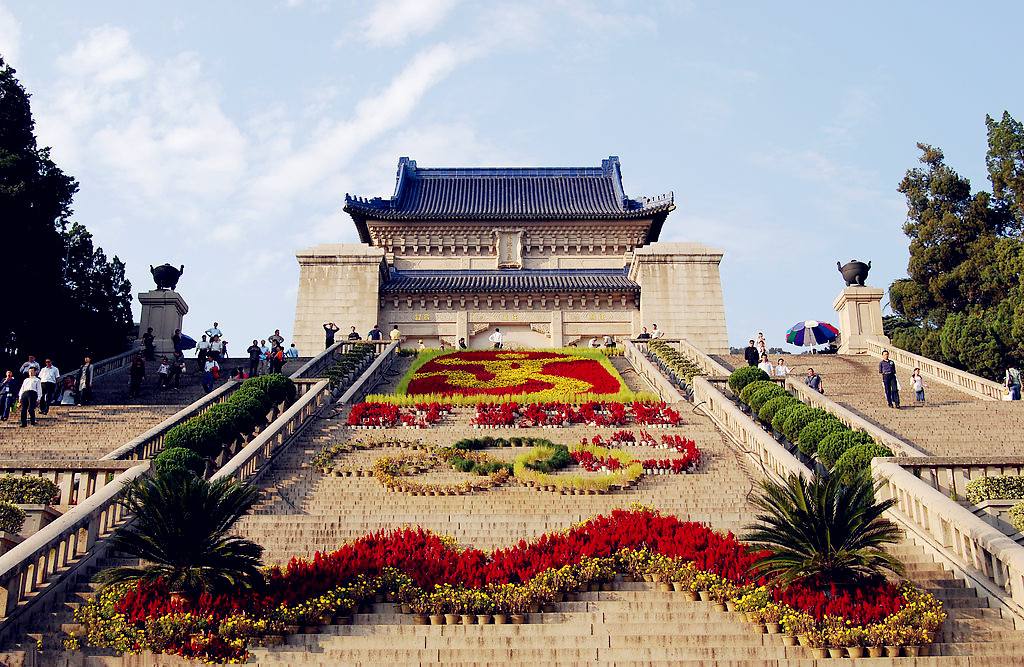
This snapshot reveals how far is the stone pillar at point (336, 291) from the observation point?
40688 millimetres

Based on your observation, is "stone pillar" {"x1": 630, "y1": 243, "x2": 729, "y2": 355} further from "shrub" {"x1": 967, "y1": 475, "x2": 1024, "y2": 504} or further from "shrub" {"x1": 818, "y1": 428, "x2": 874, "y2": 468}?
"shrub" {"x1": 967, "y1": 475, "x2": 1024, "y2": 504}

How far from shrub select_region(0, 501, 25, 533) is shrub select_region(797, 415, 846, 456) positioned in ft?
39.8

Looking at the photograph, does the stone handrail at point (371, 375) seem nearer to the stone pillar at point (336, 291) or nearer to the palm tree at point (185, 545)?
the stone pillar at point (336, 291)

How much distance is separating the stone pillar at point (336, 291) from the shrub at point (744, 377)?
22.1 m

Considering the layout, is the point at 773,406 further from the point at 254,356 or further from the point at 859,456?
the point at 254,356

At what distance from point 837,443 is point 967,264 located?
89.7 feet

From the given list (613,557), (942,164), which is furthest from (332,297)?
(613,557)

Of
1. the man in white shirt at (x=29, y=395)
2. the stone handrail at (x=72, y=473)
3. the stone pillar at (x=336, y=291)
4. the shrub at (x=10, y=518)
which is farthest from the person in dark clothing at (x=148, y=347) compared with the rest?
the shrub at (x=10, y=518)

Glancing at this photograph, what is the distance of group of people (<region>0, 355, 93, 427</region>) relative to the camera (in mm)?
19469

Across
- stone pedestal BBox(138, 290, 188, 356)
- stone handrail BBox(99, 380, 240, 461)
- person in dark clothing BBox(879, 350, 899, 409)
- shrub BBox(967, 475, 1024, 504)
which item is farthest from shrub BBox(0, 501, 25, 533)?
stone pedestal BBox(138, 290, 188, 356)

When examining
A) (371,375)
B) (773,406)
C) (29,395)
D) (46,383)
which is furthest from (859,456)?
(46,383)

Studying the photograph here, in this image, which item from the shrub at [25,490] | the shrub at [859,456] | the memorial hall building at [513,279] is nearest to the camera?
the shrub at [25,490]

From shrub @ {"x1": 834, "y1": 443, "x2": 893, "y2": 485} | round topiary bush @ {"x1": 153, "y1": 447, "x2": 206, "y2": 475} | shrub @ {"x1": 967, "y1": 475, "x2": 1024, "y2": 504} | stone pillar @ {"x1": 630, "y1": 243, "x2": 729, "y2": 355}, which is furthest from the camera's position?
stone pillar @ {"x1": 630, "y1": 243, "x2": 729, "y2": 355}

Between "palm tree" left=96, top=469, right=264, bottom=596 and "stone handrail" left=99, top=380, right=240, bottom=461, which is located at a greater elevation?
"stone handrail" left=99, top=380, right=240, bottom=461
